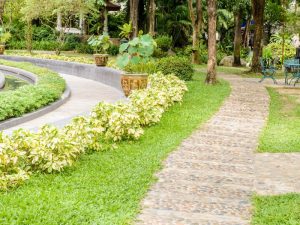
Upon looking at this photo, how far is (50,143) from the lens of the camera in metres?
6.82

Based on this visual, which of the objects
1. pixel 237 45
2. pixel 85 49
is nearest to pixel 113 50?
pixel 85 49

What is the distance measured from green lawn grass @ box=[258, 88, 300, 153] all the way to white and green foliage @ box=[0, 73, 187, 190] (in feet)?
7.20

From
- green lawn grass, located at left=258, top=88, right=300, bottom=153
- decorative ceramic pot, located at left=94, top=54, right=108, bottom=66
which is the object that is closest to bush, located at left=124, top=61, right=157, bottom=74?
A: decorative ceramic pot, located at left=94, top=54, right=108, bottom=66

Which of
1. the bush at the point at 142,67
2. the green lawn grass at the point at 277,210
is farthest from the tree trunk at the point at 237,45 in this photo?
the green lawn grass at the point at 277,210

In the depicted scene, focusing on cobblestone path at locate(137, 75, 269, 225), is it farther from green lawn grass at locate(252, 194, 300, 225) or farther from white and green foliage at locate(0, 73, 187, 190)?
white and green foliage at locate(0, 73, 187, 190)

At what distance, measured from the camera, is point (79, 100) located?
15.4 metres

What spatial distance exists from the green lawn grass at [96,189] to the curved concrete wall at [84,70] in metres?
9.29

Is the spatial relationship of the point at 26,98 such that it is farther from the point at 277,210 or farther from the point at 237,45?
the point at 237,45

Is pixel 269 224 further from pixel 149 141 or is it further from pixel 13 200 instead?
pixel 149 141

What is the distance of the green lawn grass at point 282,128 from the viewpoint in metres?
8.91

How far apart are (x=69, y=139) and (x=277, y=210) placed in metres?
2.98

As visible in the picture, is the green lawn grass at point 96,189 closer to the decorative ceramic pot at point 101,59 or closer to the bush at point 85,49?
the decorative ceramic pot at point 101,59

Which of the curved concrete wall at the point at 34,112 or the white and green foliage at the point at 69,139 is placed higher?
the white and green foliage at the point at 69,139

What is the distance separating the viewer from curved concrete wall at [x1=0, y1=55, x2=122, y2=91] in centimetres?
1864
